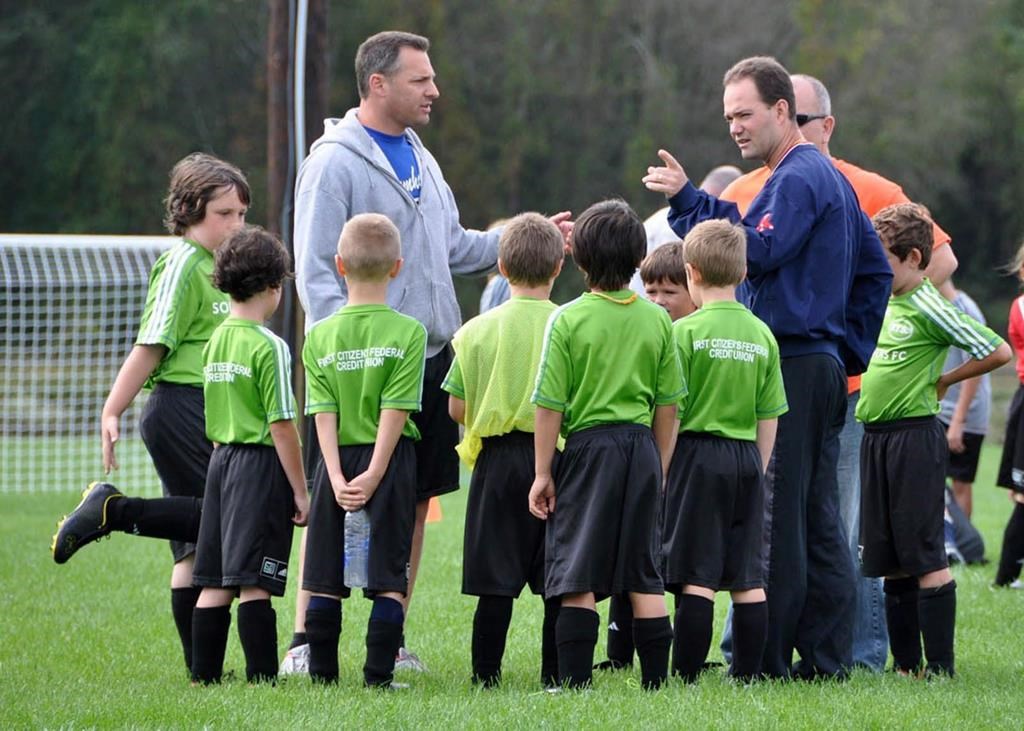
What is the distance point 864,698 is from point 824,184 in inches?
71.8

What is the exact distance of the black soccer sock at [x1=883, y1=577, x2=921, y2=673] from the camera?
19.1 ft

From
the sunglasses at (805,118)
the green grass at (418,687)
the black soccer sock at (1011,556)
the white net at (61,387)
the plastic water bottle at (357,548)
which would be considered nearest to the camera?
the green grass at (418,687)

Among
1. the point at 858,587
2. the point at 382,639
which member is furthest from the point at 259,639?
the point at 858,587

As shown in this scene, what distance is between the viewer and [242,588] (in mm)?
5297

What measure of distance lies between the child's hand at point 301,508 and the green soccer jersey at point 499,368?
60cm

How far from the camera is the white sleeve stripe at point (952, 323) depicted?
580 centimetres

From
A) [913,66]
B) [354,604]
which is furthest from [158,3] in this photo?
[354,604]

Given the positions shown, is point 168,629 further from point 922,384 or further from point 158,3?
point 158,3

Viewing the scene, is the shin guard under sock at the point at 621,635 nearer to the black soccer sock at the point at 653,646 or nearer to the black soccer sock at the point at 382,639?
the black soccer sock at the point at 653,646

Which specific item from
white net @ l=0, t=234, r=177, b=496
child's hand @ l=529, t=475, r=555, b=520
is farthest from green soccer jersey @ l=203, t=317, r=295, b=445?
white net @ l=0, t=234, r=177, b=496

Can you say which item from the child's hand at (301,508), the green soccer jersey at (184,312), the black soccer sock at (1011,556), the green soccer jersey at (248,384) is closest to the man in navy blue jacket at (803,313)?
the green soccer jersey at (248,384)

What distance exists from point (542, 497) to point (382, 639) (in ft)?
2.55

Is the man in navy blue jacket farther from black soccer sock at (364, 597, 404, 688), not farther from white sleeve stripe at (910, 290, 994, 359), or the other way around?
black soccer sock at (364, 597, 404, 688)

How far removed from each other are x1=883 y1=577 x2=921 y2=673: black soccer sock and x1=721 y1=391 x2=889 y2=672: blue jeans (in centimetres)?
13
